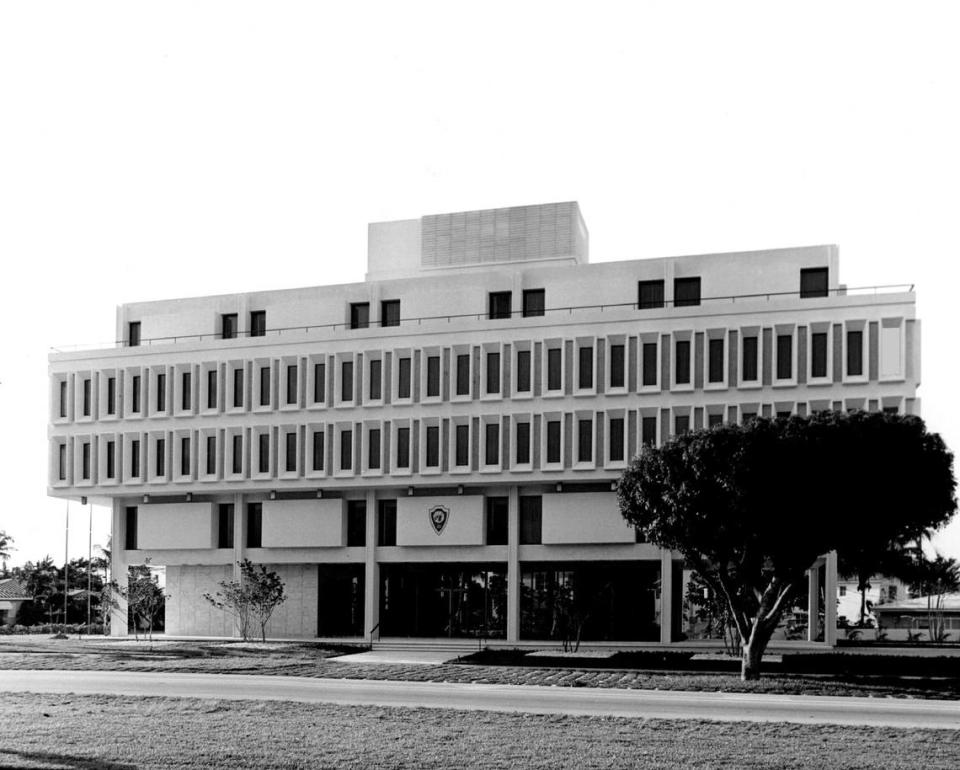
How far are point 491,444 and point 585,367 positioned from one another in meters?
5.30

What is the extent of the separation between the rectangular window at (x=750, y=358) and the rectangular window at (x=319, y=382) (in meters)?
18.8

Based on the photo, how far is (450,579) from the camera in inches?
2190

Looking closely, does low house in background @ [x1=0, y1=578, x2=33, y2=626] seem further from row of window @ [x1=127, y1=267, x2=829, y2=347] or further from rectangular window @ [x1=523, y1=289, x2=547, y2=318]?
rectangular window @ [x1=523, y1=289, x2=547, y2=318]

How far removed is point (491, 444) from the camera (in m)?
53.5

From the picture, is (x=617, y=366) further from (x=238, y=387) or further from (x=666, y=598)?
(x=238, y=387)

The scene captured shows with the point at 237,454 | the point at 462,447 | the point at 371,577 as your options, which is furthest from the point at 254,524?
the point at 462,447

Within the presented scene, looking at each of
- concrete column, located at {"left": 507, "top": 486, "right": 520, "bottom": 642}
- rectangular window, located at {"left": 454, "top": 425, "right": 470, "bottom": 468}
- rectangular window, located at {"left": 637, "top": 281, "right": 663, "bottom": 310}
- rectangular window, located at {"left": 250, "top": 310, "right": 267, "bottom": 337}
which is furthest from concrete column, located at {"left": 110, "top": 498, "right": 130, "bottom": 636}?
rectangular window, located at {"left": 637, "top": 281, "right": 663, "bottom": 310}

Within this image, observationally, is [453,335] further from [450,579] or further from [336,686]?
[336,686]

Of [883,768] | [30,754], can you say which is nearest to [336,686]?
[30,754]

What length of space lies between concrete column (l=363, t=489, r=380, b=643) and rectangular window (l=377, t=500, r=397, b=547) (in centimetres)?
50

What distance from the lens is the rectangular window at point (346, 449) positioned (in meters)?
55.5

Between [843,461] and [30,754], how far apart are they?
20.2 m

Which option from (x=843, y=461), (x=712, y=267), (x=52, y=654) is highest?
(x=712, y=267)

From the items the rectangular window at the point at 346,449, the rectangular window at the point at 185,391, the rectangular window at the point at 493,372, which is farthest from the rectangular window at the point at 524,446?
the rectangular window at the point at 185,391
